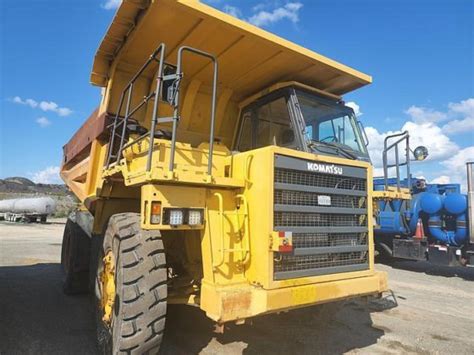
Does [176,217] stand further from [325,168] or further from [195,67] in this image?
[195,67]

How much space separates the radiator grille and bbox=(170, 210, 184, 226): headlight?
0.84 m

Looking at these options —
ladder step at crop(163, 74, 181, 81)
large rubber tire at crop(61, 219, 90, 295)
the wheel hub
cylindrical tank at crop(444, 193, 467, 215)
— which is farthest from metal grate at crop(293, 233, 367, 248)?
cylindrical tank at crop(444, 193, 467, 215)

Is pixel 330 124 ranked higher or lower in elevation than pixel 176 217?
higher

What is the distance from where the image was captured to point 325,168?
12.5 ft

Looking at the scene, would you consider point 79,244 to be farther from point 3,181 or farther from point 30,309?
point 3,181

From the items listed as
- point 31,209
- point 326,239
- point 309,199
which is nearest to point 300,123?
point 309,199

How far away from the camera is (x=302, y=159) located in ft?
12.0

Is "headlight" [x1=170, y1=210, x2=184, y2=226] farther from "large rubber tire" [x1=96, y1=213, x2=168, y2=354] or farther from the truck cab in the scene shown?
the truck cab

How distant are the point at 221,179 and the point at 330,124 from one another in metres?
1.97

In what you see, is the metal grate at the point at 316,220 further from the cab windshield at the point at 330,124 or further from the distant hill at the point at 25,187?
the distant hill at the point at 25,187

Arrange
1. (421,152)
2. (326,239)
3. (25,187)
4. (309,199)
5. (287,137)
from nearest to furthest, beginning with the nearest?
(309,199) → (326,239) → (287,137) → (421,152) → (25,187)

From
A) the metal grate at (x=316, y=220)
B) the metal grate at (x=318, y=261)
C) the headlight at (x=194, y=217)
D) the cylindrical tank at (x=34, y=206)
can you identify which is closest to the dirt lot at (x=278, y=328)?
the metal grate at (x=318, y=261)

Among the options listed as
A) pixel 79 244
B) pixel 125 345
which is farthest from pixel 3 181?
pixel 125 345

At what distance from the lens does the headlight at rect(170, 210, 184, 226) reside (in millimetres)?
3201
